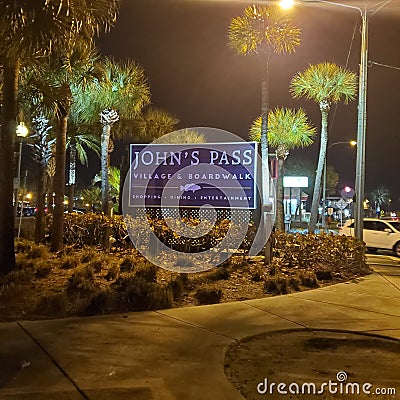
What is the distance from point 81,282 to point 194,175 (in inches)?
349

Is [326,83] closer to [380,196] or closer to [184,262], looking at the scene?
[184,262]

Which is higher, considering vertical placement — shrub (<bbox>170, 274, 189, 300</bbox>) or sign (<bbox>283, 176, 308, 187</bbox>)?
sign (<bbox>283, 176, 308, 187</bbox>)

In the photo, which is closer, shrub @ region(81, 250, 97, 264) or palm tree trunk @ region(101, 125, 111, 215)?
shrub @ region(81, 250, 97, 264)

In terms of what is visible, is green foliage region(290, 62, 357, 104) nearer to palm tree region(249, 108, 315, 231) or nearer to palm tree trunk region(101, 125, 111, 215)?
palm tree region(249, 108, 315, 231)

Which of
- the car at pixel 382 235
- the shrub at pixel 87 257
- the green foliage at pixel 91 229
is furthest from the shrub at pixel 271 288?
the car at pixel 382 235

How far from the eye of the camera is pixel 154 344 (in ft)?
20.9

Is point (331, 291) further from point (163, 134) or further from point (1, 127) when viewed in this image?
point (163, 134)

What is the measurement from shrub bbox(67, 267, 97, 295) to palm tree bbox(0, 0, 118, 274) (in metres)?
1.30

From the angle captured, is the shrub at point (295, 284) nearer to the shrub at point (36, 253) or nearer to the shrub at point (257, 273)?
the shrub at point (257, 273)

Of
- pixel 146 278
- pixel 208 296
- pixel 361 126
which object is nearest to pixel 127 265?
pixel 146 278

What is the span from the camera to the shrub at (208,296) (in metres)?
9.20
